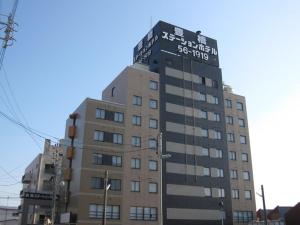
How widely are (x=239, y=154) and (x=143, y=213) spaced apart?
2573 cm

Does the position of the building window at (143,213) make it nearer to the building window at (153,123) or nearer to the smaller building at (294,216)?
the building window at (153,123)

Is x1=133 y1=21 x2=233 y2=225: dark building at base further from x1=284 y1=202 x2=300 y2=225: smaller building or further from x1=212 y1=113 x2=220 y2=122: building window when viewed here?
x1=284 y1=202 x2=300 y2=225: smaller building

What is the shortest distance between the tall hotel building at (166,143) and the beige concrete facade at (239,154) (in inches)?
8.1

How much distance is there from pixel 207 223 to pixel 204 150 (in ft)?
41.7

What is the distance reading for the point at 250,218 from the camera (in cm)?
6750

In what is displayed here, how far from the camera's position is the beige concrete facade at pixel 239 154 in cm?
6775

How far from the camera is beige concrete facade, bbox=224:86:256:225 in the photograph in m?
67.8

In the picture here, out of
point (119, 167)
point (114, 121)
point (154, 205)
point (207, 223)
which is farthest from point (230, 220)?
point (114, 121)

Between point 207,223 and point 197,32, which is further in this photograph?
point 197,32

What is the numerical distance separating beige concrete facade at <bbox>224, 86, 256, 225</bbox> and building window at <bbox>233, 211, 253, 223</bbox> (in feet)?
1.18

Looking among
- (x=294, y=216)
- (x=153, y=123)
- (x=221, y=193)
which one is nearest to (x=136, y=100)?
(x=153, y=123)

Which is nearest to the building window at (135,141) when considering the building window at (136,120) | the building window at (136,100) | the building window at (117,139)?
the building window at (117,139)

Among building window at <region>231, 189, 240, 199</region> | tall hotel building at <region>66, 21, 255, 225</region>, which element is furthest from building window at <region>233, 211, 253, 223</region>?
building window at <region>231, 189, 240, 199</region>

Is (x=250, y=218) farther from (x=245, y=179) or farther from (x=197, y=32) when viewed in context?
(x=197, y=32)
